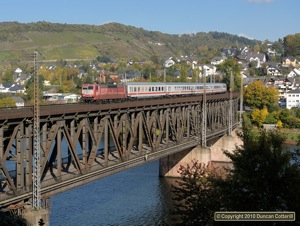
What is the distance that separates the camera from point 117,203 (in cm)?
5044

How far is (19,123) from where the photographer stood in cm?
3083

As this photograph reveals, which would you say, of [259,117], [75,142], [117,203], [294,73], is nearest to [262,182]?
[75,142]

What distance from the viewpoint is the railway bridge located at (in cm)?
3070

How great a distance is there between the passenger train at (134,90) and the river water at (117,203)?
9225 mm

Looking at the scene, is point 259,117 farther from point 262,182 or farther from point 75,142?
point 262,182

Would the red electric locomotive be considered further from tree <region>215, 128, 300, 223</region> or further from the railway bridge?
tree <region>215, 128, 300, 223</region>

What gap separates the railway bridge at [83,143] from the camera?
30.7 m

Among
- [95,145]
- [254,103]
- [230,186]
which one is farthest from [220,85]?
[230,186]

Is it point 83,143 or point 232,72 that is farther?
point 232,72

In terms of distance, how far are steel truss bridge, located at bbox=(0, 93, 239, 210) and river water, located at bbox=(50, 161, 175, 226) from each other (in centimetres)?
473

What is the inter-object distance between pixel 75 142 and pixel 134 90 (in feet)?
82.5

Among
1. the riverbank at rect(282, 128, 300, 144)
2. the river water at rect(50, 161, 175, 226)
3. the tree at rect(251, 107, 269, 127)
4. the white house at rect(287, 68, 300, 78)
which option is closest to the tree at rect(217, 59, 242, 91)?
the tree at rect(251, 107, 269, 127)

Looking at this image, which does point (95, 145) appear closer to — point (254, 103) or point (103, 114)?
point (103, 114)

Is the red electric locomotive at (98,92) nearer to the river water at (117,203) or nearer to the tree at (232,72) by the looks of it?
the river water at (117,203)
